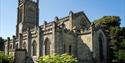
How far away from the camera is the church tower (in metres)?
56.7

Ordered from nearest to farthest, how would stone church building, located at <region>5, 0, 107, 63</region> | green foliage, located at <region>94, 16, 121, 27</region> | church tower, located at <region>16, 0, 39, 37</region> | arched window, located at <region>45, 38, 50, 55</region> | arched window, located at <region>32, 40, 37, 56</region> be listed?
stone church building, located at <region>5, 0, 107, 63</region> → arched window, located at <region>45, 38, 50, 55</region> → arched window, located at <region>32, 40, 37, 56</region> → green foliage, located at <region>94, 16, 121, 27</region> → church tower, located at <region>16, 0, 39, 37</region>

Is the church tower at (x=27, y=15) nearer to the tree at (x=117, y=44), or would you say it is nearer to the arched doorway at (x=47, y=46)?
the arched doorway at (x=47, y=46)

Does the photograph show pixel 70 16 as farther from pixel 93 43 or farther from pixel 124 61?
pixel 124 61

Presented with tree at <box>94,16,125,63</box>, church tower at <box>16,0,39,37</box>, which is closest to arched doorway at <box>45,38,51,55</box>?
tree at <box>94,16,125,63</box>

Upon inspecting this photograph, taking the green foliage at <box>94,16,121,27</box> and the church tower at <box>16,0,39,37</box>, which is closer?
the green foliage at <box>94,16,121,27</box>

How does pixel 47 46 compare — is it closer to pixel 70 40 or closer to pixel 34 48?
pixel 34 48

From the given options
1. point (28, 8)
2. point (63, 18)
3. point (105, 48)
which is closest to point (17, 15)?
point (28, 8)

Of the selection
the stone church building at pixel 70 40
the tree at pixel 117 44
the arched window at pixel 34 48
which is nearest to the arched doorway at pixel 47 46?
the stone church building at pixel 70 40

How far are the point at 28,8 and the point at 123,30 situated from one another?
2472cm

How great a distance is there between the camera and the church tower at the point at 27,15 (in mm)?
56719

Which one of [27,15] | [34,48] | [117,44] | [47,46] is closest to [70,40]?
[47,46]

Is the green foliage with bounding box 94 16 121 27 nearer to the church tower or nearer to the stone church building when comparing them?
the stone church building

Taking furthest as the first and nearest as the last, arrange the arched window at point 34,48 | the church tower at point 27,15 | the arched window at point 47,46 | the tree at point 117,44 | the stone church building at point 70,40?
1. the church tower at point 27,15
2. the arched window at point 34,48
3. the tree at point 117,44
4. the arched window at point 47,46
5. the stone church building at point 70,40

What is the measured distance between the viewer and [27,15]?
57.6 m
